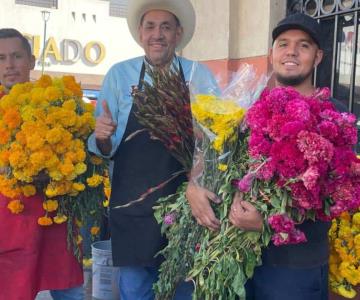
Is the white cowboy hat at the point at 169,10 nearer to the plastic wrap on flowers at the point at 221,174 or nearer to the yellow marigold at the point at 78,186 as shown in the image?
the plastic wrap on flowers at the point at 221,174

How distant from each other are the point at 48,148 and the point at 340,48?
8.46 ft

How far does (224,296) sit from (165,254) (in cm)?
48

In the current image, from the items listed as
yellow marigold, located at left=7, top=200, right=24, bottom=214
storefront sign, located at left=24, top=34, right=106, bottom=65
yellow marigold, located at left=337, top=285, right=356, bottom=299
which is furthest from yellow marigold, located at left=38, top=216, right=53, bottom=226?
storefront sign, located at left=24, top=34, right=106, bottom=65

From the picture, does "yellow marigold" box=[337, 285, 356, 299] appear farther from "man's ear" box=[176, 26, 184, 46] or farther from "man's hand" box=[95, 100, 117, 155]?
"man's ear" box=[176, 26, 184, 46]

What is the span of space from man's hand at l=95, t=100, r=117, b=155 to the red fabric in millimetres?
446

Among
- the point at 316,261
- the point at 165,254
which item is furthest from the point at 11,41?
the point at 316,261

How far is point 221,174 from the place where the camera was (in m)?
1.86

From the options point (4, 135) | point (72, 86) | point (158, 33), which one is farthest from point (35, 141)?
point (158, 33)

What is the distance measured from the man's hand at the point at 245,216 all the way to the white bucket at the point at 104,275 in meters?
2.14

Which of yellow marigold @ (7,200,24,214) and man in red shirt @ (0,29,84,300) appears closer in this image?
yellow marigold @ (7,200,24,214)

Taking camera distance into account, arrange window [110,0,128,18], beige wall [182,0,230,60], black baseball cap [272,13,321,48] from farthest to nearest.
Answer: window [110,0,128,18], beige wall [182,0,230,60], black baseball cap [272,13,321,48]

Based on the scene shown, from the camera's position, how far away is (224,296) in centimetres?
189

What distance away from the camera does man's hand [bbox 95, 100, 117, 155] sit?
2.30 metres

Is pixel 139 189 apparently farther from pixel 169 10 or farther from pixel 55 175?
pixel 169 10
